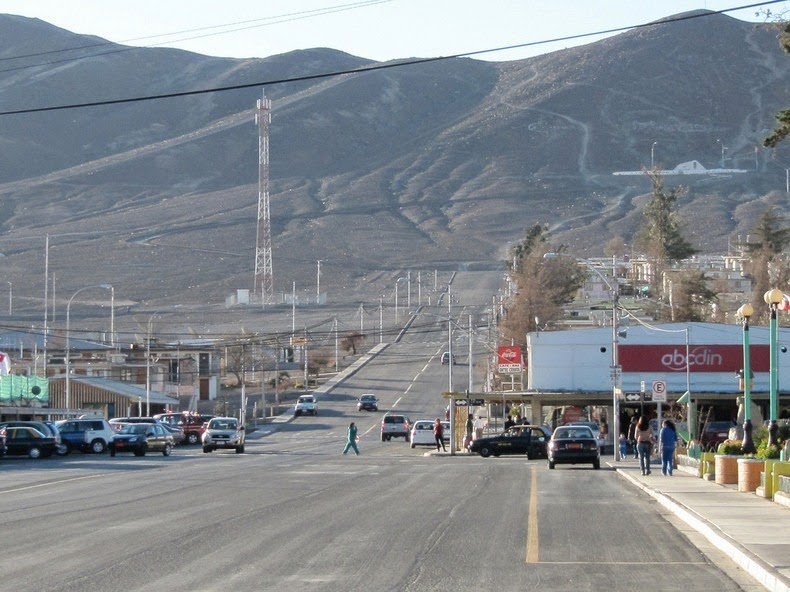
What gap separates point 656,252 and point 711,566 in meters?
105

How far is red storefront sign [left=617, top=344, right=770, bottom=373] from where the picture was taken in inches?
2621

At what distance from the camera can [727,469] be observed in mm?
29000

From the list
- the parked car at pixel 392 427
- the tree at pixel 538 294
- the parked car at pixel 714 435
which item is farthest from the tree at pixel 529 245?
the parked car at pixel 714 435

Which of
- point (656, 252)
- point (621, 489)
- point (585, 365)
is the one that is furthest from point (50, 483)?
point (656, 252)

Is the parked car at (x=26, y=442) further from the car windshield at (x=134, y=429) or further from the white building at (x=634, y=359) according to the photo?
the white building at (x=634, y=359)

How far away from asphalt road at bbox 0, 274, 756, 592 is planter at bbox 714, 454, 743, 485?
2134mm

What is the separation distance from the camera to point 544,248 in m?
113

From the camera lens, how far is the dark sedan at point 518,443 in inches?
1925

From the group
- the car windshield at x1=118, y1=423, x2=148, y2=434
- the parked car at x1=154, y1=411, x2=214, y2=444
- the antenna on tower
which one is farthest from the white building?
the antenna on tower

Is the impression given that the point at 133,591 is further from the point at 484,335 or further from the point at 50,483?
the point at 484,335

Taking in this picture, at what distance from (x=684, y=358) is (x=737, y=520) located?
157 ft

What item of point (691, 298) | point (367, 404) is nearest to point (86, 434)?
point (367, 404)

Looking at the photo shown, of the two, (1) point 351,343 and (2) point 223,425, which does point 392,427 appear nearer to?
(2) point 223,425

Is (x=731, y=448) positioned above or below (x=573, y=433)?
above
